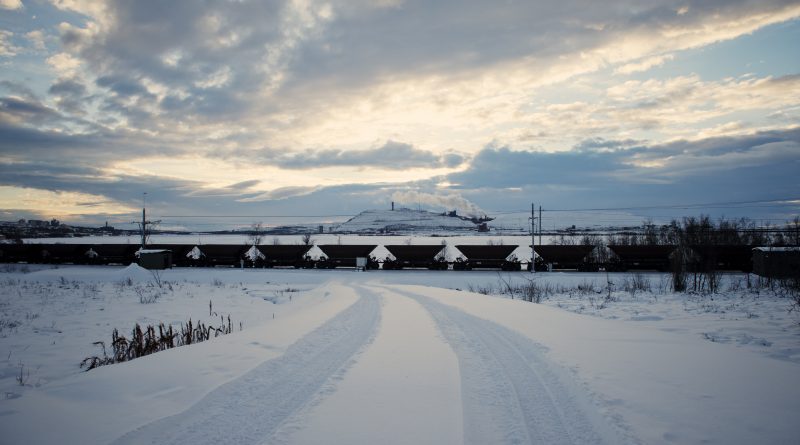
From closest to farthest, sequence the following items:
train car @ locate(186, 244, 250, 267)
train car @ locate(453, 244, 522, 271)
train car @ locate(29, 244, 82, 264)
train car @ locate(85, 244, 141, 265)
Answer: train car @ locate(453, 244, 522, 271)
train car @ locate(186, 244, 250, 267)
train car @ locate(85, 244, 141, 265)
train car @ locate(29, 244, 82, 264)

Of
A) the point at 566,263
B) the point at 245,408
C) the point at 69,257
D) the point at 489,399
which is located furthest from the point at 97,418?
the point at 69,257

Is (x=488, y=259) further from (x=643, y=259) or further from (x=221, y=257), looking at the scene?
(x=221, y=257)

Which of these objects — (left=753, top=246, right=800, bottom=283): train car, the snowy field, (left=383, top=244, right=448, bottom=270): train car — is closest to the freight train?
(left=383, top=244, right=448, bottom=270): train car

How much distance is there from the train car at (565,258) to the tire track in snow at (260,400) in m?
32.2

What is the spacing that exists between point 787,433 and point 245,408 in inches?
202

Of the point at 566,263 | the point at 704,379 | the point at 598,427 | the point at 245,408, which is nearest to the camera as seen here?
the point at 598,427

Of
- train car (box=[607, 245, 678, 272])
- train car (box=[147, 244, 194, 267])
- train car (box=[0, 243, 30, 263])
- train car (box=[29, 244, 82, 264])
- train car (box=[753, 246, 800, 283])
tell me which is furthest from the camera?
train car (box=[0, 243, 30, 263])

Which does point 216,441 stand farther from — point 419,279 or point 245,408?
point 419,279

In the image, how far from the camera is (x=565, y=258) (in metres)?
36.8

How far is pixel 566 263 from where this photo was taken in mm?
36281

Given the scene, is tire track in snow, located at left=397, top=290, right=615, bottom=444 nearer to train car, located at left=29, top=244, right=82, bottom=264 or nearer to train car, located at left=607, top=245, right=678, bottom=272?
train car, located at left=607, top=245, right=678, bottom=272

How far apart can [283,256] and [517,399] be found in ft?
126

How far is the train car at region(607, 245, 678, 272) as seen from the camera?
35.1m

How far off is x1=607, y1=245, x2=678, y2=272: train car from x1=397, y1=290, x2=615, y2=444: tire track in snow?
31778 millimetres
